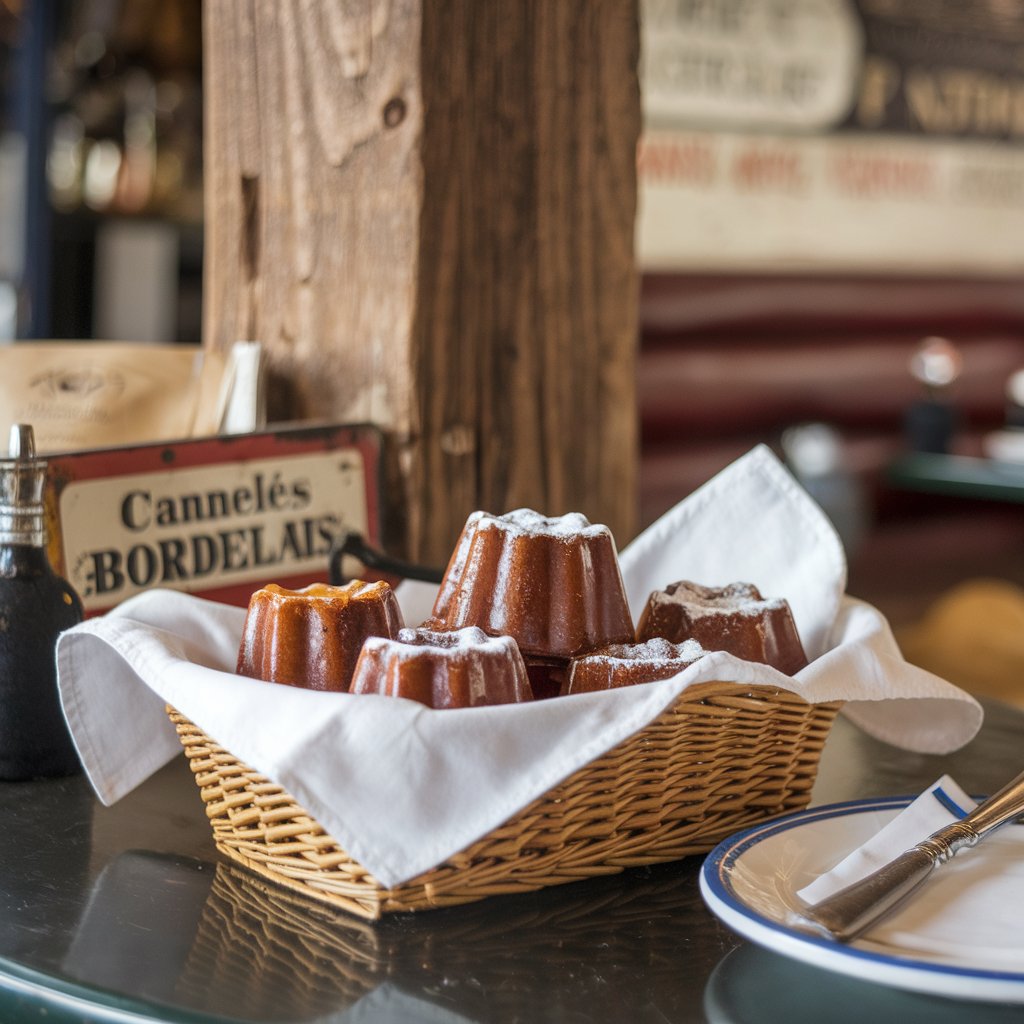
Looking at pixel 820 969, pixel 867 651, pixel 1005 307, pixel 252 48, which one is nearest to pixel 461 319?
pixel 252 48

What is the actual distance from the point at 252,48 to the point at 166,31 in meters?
2.64

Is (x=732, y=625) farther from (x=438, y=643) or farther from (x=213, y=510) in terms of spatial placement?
Answer: (x=213, y=510)

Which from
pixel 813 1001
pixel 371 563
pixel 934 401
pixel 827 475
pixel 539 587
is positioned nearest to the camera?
pixel 813 1001

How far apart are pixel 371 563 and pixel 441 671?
1.46 feet

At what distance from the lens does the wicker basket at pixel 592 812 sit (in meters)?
0.80

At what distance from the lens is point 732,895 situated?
728 mm

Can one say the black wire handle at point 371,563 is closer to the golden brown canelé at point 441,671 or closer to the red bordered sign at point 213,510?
the red bordered sign at point 213,510

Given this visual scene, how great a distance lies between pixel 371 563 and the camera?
1.24 m

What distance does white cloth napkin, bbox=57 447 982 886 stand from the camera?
0.76m

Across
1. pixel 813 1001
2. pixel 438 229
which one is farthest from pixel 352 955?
pixel 438 229

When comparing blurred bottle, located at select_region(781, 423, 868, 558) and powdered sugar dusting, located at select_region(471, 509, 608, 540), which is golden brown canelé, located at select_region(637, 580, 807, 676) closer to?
powdered sugar dusting, located at select_region(471, 509, 608, 540)

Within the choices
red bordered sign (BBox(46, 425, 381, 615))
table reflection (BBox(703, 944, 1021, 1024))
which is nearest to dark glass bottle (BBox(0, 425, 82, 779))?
red bordered sign (BBox(46, 425, 381, 615))

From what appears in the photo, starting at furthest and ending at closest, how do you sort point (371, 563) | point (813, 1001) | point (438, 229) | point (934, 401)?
1. point (934, 401)
2. point (438, 229)
3. point (371, 563)
4. point (813, 1001)

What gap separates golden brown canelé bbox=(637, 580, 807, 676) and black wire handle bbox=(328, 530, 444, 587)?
282mm
